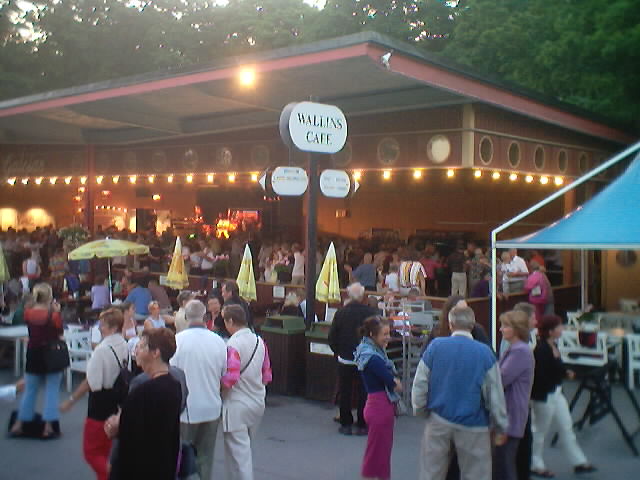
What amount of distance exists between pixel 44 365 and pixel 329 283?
4.23m

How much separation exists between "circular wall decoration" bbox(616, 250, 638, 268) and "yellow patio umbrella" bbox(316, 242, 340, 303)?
8143mm

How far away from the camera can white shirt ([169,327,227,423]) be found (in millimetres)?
5254

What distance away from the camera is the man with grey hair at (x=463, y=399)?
4.86 m

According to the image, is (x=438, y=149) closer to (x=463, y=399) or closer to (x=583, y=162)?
(x=583, y=162)

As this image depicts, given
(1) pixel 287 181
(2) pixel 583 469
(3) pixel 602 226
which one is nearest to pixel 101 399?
(2) pixel 583 469

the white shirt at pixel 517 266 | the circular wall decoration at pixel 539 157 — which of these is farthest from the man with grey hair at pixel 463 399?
the circular wall decoration at pixel 539 157

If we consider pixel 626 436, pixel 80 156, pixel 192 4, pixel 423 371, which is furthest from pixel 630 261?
pixel 192 4

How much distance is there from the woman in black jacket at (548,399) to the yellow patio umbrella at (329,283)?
4.23 meters

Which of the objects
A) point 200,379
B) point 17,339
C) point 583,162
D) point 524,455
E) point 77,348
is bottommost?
point 524,455

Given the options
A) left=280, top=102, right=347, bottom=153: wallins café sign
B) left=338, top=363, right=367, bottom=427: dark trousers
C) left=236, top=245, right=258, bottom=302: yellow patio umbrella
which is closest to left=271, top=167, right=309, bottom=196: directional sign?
left=280, top=102, right=347, bottom=153: wallins café sign

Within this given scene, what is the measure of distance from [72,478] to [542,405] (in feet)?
13.3

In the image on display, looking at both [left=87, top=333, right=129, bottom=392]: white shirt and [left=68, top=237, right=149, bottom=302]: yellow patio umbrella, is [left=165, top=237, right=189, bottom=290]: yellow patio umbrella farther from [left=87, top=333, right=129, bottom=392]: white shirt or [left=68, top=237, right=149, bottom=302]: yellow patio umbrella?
[left=87, top=333, right=129, bottom=392]: white shirt

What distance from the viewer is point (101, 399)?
522 cm

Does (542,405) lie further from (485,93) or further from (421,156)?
(421,156)
